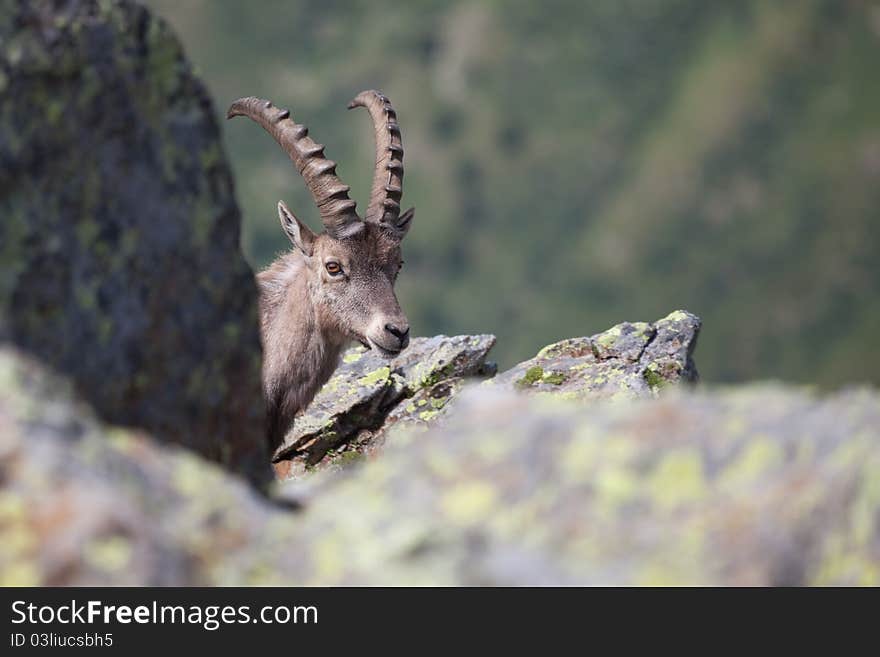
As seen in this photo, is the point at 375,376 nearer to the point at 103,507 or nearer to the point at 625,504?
the point at 625,504

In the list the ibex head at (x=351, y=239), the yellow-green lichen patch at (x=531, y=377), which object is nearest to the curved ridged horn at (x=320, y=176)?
the ibex head at (x=351, y=239)

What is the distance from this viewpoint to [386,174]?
19.8 meters

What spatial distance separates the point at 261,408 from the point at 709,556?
13.1 feet

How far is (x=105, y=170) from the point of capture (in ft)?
30.3

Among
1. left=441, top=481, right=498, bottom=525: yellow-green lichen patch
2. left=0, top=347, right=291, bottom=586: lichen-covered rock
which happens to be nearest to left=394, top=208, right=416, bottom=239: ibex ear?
left=0, top=347, right=291, bottom=586: lichen-covered rock

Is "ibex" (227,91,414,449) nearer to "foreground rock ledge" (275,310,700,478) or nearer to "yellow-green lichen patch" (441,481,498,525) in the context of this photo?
"foreground rock ledge" (275,310,700,478)

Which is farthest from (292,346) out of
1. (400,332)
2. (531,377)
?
(531,377)

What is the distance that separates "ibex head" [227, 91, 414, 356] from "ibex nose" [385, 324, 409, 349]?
13 millimetres

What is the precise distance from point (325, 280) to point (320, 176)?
5.15ft

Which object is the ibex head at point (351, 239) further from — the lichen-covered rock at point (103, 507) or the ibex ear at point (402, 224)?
the lichen-covered rock at point (103, 507)

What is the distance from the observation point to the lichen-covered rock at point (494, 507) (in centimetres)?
731

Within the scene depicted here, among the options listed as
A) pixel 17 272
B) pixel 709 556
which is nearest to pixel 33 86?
pixel 17 272

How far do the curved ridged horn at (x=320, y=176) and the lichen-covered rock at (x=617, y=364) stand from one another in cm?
305

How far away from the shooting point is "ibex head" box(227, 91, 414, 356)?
18266 millimetres
